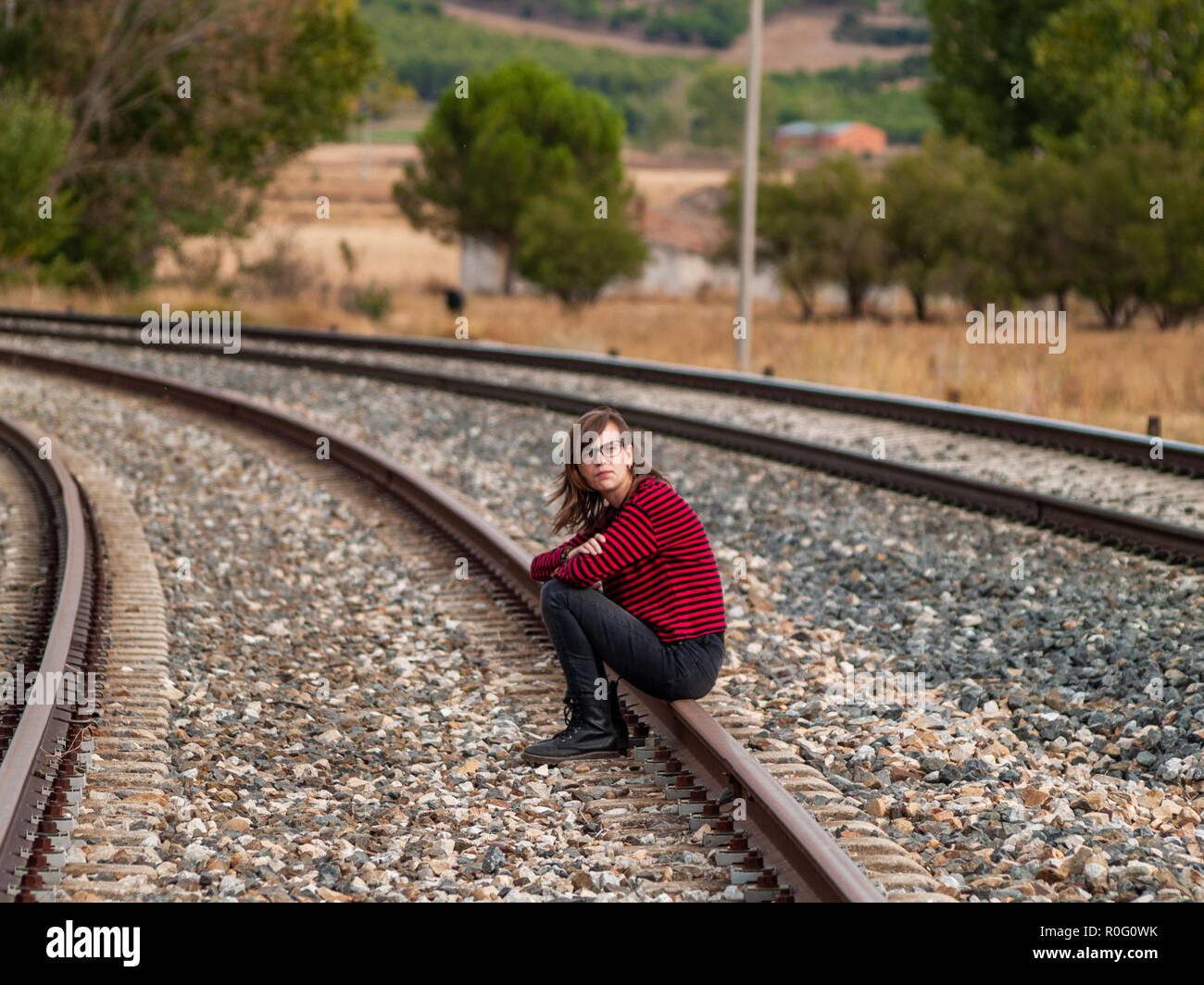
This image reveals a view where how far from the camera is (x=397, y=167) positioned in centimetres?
12769

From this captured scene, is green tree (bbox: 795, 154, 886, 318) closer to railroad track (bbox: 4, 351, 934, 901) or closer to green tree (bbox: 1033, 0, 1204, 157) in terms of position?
green tree (bbox: 1033, 0, 1204, 157)

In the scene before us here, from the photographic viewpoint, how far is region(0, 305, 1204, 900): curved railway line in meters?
4.41

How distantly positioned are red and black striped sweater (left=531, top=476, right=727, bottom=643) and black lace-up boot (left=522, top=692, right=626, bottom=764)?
0.39 meters

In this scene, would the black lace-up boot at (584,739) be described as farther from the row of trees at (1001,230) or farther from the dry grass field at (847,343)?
the row of trees at (1001,230)

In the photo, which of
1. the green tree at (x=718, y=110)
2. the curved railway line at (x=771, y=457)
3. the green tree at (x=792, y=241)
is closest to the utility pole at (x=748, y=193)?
the curved railway line at (x=771, y=457)

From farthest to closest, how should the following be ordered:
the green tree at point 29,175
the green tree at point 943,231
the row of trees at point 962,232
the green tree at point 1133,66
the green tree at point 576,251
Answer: the green tree at point 1133,66 → the green tree at point 576,251 → the green tree at point 943,231 → the row of trees at point 962,232 → the green tree at point 29,175

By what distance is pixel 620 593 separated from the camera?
18.4 feet

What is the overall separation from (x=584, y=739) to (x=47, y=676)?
2.25m

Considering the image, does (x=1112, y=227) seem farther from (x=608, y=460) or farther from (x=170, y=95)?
(x=608, y=460)

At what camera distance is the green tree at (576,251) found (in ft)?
137

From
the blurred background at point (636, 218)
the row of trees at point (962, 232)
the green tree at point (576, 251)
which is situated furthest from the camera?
the green tree at point (576, 251)

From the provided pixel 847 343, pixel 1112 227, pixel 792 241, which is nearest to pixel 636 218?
pixel 792 241

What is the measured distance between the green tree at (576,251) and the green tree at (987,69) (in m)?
21.7
